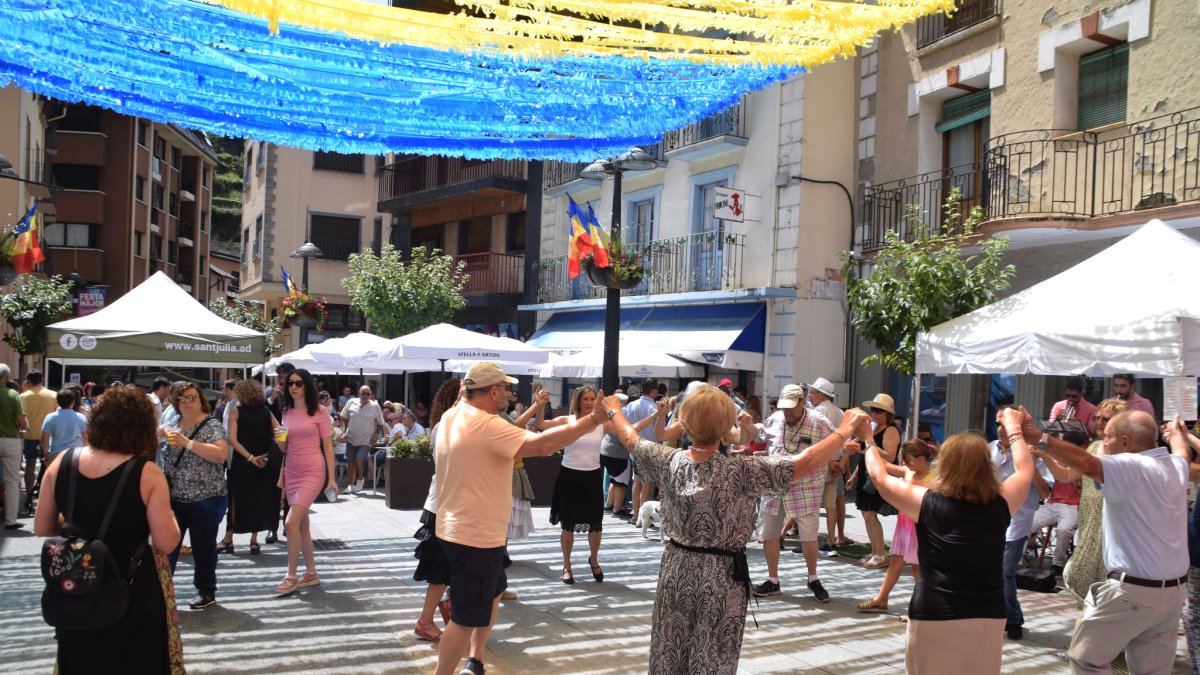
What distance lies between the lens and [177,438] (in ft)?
21.4

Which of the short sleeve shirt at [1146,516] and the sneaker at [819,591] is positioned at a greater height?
the short sleeve shirt at [1146,516]

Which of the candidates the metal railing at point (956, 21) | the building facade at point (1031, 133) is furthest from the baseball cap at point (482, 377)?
the metal railing at point (956, 21)

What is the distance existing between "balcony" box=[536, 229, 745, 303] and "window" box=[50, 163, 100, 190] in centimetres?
2453

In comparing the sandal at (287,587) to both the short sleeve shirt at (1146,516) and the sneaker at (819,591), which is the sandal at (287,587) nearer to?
the sneaker at (819,591)

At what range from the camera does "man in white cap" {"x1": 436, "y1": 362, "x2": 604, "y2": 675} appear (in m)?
4.77

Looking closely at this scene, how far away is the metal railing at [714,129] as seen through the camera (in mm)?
18844

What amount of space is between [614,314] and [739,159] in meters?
7.73

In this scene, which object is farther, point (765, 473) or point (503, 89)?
point (503, 89)

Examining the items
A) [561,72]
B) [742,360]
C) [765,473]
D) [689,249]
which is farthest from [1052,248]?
[765,473]

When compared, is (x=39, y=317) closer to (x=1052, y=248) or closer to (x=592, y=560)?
(x=592, y=560)

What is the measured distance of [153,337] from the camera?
1153 cm

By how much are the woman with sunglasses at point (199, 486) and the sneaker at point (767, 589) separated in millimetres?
4172

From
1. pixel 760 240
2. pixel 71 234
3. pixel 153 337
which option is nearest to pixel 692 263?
pixel 760 240

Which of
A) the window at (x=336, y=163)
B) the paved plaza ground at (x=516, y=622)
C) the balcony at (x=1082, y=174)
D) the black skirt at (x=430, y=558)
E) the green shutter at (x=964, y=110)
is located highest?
the window at (x=336, y=163)
